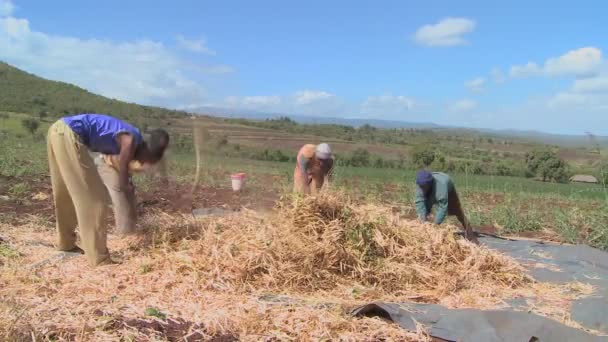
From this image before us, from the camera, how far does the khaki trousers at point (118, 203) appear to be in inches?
186

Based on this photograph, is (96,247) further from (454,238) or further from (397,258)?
(454,238)

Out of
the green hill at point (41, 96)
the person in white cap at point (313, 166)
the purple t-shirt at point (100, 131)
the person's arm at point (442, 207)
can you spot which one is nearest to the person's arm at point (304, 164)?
the person in white cap at point (313, 166)

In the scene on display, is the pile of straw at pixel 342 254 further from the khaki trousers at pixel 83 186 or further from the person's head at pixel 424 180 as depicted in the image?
the person's head at pixel 424 180

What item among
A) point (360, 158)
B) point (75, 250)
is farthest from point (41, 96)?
point (75, 250)

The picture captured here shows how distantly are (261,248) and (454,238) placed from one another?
1735mm

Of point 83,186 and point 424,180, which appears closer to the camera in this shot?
point 83,186

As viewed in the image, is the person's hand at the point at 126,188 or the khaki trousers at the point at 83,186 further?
the person's hand at the point at 126,188

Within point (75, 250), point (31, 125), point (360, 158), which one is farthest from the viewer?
point (360, 158)

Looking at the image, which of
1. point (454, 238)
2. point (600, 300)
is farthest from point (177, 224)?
point (600, 300)

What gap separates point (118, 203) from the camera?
15.5ft

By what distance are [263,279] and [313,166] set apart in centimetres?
212

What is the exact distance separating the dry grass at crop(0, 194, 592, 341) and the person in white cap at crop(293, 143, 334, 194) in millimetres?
1131

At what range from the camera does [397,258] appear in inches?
156

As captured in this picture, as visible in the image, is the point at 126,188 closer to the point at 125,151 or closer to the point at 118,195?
the point at 118,195
